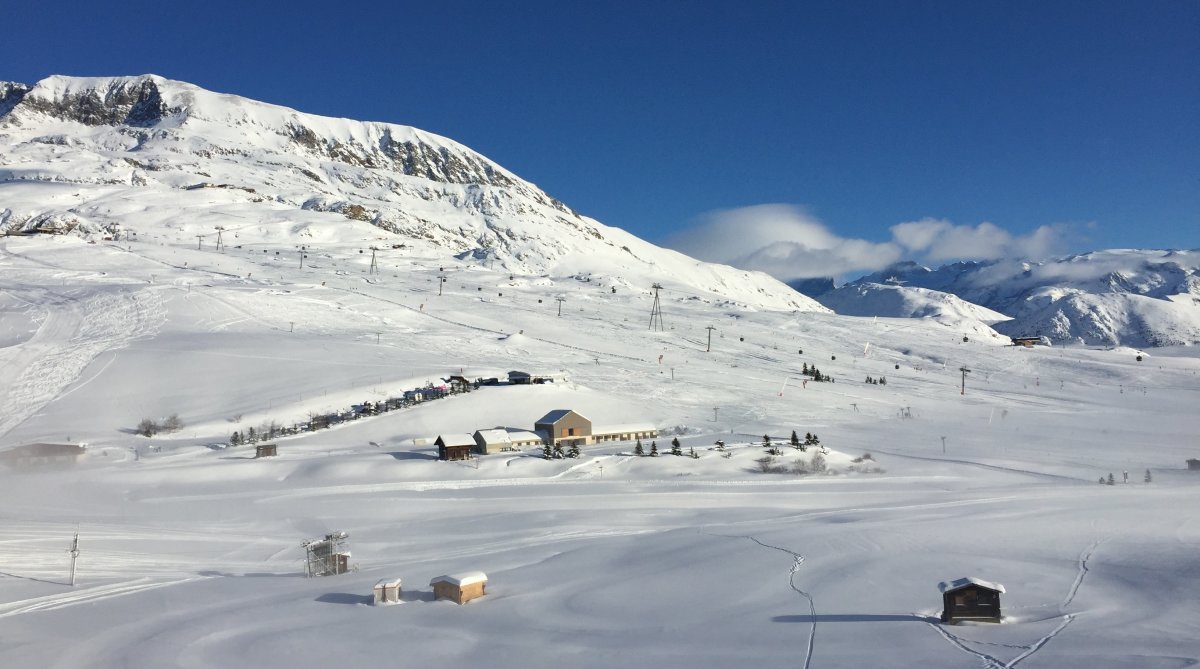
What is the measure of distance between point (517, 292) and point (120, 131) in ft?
518

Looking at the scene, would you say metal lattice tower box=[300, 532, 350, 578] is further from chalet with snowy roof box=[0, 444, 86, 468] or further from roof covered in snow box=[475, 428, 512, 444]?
chalet with snowy roof box=[0, 444, 86, 468]

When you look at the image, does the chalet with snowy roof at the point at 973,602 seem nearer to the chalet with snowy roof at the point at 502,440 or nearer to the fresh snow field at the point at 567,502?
the fresh snow field at the point at 567,502

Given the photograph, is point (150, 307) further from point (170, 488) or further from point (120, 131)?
point (120, 131)

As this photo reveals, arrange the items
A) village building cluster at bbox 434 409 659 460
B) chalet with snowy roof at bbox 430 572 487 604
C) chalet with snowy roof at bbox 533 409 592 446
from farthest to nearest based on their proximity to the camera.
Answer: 1. chalet with snowy roof at bbox 533 409 592 446
2. village building cluster at bbox 434 409 659 460
3. chalet with snowy roof at bbox 430 572 487 604

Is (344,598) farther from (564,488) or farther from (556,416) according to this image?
(556,416)

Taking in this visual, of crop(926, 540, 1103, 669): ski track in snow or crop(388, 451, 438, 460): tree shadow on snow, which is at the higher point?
crop(388, 451, 438, 460): tree shadow on snow

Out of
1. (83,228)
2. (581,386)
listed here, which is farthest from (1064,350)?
(83,228)

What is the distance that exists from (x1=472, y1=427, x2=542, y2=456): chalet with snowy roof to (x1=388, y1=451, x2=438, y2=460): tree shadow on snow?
2380 mm

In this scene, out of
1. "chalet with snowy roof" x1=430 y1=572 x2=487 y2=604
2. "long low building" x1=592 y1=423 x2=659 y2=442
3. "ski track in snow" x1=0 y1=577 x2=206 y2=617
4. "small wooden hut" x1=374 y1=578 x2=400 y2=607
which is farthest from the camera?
"long low building" x1=592 y1=423 x2=659 y2=442

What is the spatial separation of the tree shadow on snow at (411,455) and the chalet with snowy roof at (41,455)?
13.1 m

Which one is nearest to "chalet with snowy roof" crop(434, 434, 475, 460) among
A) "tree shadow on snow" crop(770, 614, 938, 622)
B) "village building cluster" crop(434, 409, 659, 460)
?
"village building cluster" crop(434, 409, 659, 460)

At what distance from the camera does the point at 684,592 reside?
15.6 metres

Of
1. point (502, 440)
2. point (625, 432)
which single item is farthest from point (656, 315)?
point (502, 440)

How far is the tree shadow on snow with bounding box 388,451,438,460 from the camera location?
33.8 m
